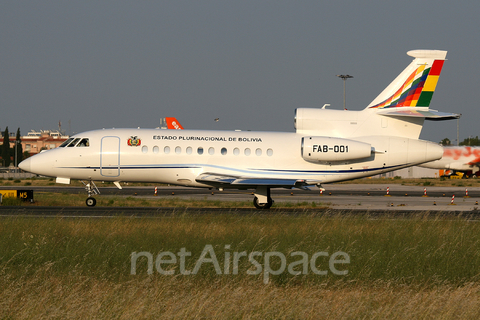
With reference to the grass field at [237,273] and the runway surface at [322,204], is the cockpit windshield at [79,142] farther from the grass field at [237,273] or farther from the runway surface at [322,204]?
the grass field at [237,273]

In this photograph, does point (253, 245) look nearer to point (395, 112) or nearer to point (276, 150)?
point (276, 150)

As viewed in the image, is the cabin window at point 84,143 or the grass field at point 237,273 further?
the cabin window at point 84,143

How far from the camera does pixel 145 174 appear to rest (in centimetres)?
2391

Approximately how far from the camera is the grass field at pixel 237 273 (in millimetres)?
7008

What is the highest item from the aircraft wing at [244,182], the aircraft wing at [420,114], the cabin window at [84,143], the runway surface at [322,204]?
the aircraft wing at [420,114]

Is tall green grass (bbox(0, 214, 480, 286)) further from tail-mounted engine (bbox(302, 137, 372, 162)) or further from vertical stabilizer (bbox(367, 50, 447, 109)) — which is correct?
vertical stabilizer (bbox(367, 50, 447, 109))

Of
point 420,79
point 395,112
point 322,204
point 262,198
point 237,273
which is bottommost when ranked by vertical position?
point 322,204

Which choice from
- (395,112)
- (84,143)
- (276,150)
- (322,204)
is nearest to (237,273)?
(276,150)

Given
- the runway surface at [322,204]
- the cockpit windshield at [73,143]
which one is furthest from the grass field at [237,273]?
the cockpit windshield at [73,143]

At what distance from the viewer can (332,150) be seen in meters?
23.8

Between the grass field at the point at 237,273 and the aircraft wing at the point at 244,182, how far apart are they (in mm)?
8220

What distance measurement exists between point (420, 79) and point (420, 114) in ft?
6.07

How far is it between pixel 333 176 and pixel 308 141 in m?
2.12

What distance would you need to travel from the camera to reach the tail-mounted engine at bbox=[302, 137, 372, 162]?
23.8m
